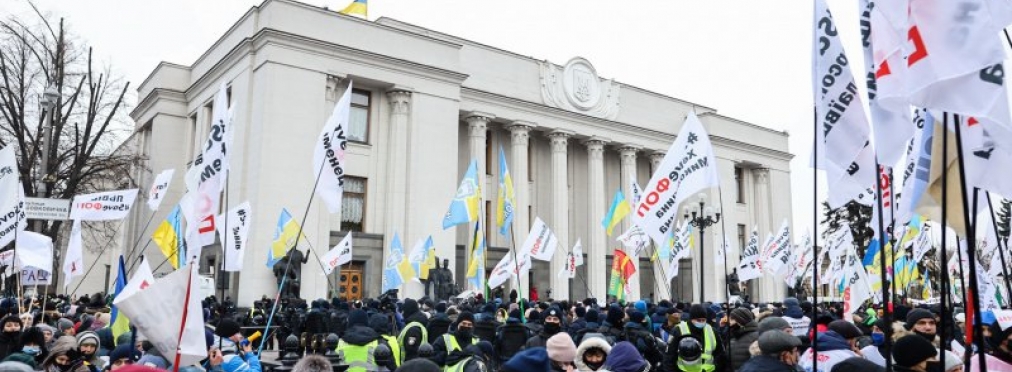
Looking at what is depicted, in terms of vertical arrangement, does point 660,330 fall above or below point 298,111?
below

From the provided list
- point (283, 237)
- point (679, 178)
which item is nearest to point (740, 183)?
point (283, 237)

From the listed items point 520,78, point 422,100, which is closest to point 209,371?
point 422,100

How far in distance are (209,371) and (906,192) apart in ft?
18.4

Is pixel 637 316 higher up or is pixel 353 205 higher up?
pixel 353 205

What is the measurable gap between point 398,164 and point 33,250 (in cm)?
1863

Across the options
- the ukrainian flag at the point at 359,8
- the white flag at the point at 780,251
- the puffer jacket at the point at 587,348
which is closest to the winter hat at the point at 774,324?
the puffer jacket at the point at 587,348

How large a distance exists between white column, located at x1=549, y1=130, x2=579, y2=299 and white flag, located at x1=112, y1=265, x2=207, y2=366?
97.5ft

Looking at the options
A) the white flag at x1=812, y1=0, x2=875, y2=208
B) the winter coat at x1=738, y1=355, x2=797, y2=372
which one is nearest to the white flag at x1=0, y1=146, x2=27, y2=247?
the winter coat at x1=738, y1=355, x2=797, y2=372

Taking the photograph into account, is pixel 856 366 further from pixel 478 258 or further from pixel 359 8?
pixel 359 8

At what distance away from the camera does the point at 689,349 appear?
5.60m

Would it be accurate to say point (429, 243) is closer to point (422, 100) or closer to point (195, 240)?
point (422, 100)

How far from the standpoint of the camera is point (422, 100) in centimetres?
3019

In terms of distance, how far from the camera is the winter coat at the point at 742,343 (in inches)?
247

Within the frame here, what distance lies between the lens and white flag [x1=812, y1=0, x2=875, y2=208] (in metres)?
5.54
